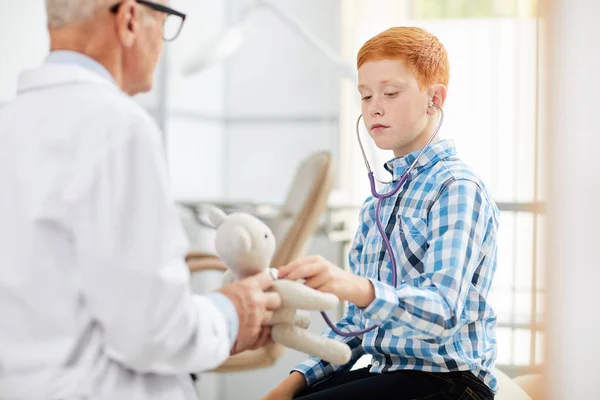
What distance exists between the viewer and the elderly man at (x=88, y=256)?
2.82 feet

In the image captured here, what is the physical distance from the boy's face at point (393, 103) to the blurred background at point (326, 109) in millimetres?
595

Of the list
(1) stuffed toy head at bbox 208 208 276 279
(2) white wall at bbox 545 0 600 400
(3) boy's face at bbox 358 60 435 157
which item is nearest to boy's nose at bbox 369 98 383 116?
(3) boy's face at bbox 358 60 435 157

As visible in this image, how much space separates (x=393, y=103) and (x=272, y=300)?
41cm

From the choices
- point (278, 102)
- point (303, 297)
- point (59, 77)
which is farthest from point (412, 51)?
point (278, 102)

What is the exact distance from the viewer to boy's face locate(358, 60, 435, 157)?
4.17 ft

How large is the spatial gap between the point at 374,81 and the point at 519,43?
1931 millimetres

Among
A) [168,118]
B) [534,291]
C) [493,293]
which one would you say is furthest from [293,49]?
[534,291]

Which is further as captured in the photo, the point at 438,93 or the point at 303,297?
the point at 438,93

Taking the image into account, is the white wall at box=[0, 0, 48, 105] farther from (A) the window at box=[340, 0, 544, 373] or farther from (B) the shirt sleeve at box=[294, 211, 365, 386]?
(B) the shirt sleeve at box=[294, 211, 365, 386]

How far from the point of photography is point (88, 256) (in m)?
0.86

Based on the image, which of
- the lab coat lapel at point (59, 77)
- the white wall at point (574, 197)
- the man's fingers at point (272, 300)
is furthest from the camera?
the white wall at point (574, 197)

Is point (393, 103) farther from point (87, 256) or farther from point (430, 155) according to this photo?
point (87, 256)

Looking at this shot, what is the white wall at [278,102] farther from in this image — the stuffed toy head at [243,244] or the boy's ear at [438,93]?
the stuffed toy head at [243,244]

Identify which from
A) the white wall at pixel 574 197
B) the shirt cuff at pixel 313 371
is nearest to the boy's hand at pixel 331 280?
the shirt cuff at pixel 313 371
